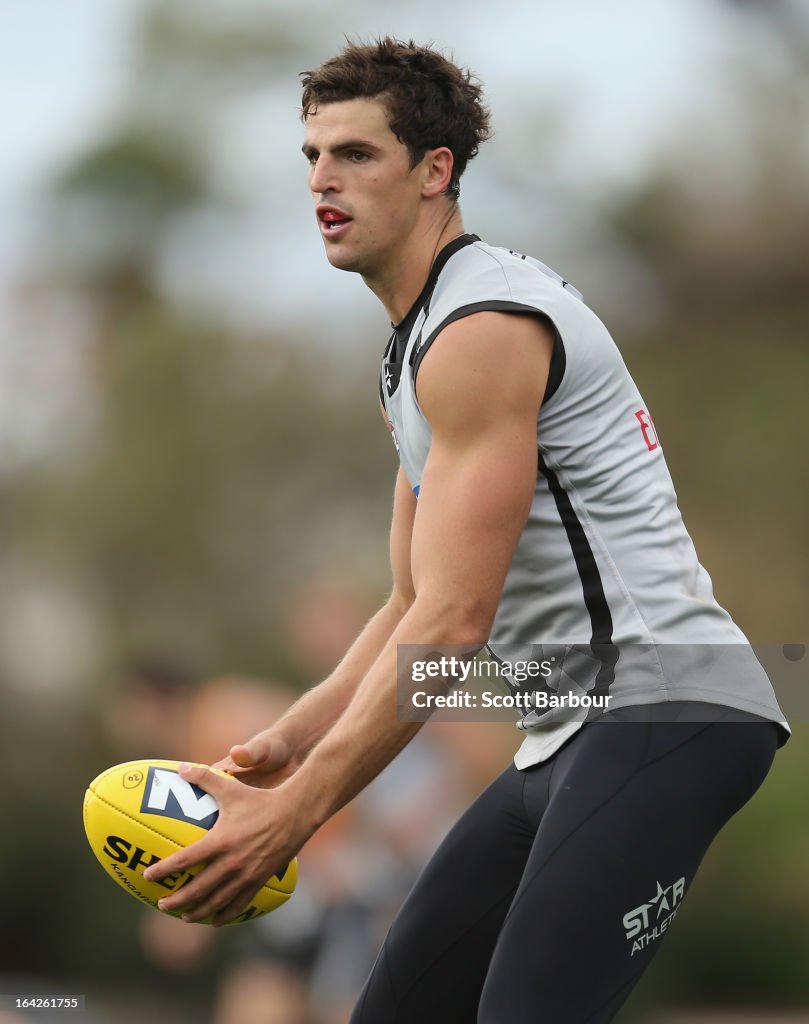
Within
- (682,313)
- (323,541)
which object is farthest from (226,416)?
(682,313)

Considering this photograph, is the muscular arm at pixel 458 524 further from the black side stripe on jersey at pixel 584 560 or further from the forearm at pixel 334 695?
the forearm at pixel 334 695

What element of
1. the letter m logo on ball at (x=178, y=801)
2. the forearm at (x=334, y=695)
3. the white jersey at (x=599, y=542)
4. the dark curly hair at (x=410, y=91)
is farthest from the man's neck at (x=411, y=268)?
the letter m logo on ball at (x=178, y=801)

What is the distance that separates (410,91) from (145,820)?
5.96ft

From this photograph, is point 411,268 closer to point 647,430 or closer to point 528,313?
point 528,313

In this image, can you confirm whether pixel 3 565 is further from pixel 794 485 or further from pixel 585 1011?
pixel 585 1011

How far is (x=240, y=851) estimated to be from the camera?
9.12 feet

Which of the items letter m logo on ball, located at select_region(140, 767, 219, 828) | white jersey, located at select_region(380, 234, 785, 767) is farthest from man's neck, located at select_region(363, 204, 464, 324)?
letter m logo on ball, located at select_region(140, 767, 219, 828)

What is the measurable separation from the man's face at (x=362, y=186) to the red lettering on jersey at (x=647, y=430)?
695 millimetres

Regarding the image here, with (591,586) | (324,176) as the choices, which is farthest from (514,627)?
(324,176)

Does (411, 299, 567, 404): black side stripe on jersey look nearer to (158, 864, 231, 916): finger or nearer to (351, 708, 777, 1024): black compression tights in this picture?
(351, 708, 777, 1024): black compression tights

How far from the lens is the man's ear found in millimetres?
3357

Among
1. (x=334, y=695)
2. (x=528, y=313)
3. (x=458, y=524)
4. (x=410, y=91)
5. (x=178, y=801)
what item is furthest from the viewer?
(x=334, y=695)

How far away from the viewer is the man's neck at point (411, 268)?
3.31 meters

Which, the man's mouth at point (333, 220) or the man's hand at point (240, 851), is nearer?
the man's hand at point (240, 851)
